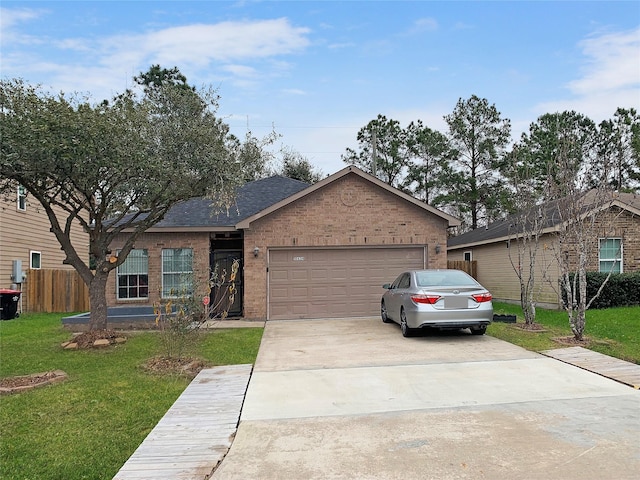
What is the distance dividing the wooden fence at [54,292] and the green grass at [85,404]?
6.91m

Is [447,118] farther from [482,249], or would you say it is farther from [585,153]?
[482,249]

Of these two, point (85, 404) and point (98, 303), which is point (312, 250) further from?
point (85, 404)

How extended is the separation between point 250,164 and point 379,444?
8057mm

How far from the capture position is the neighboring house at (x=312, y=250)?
14.4m

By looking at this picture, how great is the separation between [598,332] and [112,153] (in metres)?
10.6

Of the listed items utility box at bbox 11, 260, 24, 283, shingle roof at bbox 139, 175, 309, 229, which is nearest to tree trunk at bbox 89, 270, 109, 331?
shingle roof at bbox 139, 175, 309, 229

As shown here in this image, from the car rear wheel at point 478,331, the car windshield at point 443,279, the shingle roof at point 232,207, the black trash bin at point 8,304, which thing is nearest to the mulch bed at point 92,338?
the shingle roof at point 232,207

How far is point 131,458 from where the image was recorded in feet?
14.5

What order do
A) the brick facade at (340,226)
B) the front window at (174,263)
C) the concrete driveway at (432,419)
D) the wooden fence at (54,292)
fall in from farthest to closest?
the wooden fence at (54,292) → the front window at (174,263) → the brick facade at (340,226) → the concrete driveway at (432,419)

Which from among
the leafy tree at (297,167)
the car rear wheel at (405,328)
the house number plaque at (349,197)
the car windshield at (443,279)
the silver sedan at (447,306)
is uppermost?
the leafy tree at (297,167)

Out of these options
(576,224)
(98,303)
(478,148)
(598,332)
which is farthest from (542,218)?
(478,148)

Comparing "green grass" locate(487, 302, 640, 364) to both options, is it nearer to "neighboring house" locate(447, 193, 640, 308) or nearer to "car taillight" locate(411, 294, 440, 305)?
"neighboring house" locate(447, 193, 640, 308)

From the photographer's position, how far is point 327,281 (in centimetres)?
1458

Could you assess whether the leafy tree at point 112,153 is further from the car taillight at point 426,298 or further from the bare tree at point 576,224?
the bare tree at point 576,224
